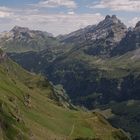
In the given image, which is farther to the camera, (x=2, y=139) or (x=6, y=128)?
(x=6, y=128)

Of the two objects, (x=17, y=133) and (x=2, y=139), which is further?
(x=17, y=133)

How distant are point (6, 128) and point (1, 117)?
6842 millimetres

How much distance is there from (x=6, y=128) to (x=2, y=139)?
68.0ft

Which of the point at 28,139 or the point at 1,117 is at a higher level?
the point at 1,117

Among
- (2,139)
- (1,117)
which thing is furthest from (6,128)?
(2,139)

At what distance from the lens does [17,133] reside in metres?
195

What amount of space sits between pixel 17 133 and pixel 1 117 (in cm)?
1002

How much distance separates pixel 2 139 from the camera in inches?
6624

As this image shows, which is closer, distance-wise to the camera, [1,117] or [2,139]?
[2,139]

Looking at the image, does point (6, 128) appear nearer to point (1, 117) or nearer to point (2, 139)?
point (1, 117)

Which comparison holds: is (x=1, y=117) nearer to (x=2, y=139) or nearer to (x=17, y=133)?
(x=17, y=133)

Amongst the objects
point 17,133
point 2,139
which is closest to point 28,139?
point 17,133

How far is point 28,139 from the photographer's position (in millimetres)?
199625

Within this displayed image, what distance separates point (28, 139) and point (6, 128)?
15.0 m
